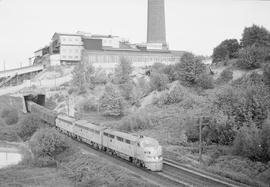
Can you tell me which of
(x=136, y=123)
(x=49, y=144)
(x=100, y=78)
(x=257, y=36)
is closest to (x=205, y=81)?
(x=257, y=36)

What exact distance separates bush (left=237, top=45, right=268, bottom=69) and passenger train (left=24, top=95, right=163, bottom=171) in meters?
32.2

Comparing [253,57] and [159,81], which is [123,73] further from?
[253,57]

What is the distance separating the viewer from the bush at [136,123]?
1933 inches

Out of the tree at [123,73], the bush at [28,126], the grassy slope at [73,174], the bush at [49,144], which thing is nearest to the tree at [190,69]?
the tree at [123,73]

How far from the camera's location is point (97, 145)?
40625mm

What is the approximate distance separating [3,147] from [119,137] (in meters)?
24.5

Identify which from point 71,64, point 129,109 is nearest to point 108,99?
point 129,109

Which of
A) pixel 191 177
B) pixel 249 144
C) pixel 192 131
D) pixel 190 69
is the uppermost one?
pixel 190 69

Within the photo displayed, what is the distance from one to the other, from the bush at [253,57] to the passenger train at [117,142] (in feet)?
106

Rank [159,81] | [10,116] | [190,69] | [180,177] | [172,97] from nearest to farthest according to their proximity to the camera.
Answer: [180,177] → [172,97] → [190,69] → [159,81] → [10,116]

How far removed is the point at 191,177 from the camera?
2833cm

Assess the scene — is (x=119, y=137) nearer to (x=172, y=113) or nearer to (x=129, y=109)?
(x=172, y=113)

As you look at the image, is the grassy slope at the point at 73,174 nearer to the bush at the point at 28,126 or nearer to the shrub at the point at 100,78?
the bush at the point at 28,126

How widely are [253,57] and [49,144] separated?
38.8 meters
